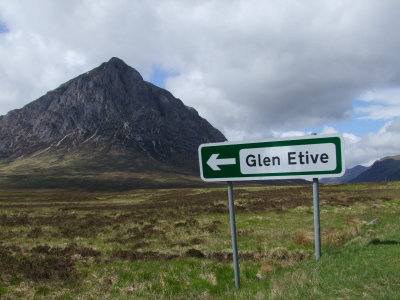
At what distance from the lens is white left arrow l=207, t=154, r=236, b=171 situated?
299 inches

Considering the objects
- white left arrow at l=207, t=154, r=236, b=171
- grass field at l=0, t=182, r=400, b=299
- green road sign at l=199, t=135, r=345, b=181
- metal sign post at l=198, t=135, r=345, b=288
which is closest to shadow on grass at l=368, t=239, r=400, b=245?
grass field at l=0, t=182, r=400, b=299

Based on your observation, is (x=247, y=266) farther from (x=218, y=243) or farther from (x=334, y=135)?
(x=334, y=135)

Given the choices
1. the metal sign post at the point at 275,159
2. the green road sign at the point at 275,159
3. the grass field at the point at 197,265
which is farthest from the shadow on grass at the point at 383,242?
the green road sign at the point at 275,159

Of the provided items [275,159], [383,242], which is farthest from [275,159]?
[383,242]

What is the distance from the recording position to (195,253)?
16719 millimetres

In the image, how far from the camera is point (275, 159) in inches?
291

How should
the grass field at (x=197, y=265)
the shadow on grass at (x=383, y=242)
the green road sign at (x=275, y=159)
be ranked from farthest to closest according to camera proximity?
the shadow on grass at (x=383, y=242), the grass field at (x=197, y=265), the green road sign at (x=275, y=159)

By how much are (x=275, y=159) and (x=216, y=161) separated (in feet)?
3.95

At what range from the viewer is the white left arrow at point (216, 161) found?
7.60 m

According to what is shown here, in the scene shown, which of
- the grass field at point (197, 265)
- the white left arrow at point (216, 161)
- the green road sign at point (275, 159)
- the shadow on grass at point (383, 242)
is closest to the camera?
the green road sign at point (275, 159)

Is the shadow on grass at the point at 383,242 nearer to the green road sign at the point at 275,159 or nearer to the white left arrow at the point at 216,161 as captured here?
the green road sign at the point at 275,159

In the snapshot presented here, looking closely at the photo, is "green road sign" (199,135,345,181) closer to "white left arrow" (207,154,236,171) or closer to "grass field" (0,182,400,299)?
"white left arrow" (207,154,236,171)

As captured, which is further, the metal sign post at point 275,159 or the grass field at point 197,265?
the grass field at point 197,265

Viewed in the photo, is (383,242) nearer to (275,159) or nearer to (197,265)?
(197,265)
